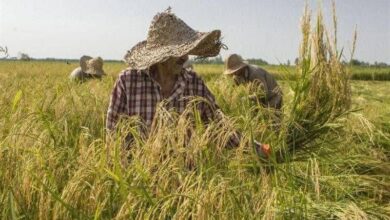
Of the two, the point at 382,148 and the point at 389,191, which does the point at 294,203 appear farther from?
the point at 382,148

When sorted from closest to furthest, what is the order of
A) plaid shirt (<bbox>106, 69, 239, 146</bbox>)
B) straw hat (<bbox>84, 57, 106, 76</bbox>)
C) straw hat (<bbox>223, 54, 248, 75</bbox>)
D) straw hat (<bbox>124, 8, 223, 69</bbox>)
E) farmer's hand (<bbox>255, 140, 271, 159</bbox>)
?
farmer's hand (<bbox>255, 140, 271, 159</bbox>)
straw hat (<bbox>124, 8, 223, 69</bbox>)
plaid shirt (<bbox>106, 69, 239, 146</bbox>)
straw hat (<bbox>223, 54, 248, 75</bbox>)
straw hat (<bbox>84, 57, 106, 76</bbox>)

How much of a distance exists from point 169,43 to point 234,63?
261 centimetres

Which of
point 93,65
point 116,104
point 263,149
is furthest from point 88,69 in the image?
point 263,149

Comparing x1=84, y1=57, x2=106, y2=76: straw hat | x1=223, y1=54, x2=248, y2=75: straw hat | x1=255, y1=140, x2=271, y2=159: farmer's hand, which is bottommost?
x1=255, y1=140, x2=271, y2=159: farmer's hand

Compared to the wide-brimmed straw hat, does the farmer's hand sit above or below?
below

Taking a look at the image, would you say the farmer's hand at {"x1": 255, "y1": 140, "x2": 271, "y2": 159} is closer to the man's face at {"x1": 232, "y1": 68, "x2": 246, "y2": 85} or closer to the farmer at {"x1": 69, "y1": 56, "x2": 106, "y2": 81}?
the man's face at {"x1": 232, "y1": 68, "x2": 246, "y2": 85}

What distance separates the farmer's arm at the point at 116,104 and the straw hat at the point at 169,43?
126 millimetres

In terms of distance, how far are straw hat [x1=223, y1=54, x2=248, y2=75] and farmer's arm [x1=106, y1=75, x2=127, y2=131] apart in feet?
8.49

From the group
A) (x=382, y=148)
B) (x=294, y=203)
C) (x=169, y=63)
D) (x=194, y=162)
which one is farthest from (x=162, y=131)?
(x=382, y=148)

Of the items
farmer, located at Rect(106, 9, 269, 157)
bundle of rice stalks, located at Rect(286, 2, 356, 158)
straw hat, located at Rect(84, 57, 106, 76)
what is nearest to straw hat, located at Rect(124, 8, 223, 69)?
farmer, located at Rect(106, 9, 269, 157)

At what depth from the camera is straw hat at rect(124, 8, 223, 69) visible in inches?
95.9

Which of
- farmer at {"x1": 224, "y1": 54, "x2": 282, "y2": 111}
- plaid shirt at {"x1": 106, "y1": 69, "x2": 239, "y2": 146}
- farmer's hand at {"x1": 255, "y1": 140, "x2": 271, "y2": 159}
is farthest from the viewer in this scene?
farmer at {"x1": 224, "y1": 54, "x2": 282, "y2": 111}

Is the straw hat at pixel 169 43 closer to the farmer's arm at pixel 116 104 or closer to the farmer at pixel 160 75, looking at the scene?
the farmer at pixel 160 75

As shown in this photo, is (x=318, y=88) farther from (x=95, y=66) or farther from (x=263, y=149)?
(x=95, y=66)
